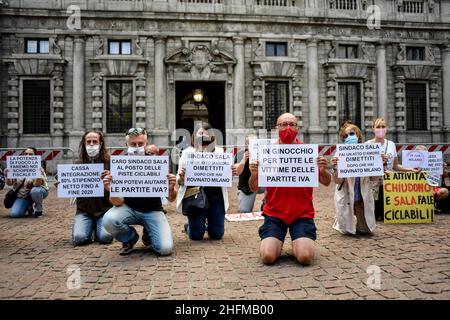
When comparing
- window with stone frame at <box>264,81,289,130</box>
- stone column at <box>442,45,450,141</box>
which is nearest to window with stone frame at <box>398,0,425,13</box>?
stone column at <box>442,45,450,141</box>

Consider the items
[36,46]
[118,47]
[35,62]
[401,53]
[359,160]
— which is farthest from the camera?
[401,53]

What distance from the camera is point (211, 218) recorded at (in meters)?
6.45

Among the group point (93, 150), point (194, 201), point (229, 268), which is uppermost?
point (93, 150)

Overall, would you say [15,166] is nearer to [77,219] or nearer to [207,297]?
[77,219]

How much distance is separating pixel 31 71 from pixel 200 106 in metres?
13.8

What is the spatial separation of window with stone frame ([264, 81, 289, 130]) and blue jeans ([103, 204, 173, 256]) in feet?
50.4

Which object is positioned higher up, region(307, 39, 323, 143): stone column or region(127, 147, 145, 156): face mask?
region(307, 39, 323, 143): stone column

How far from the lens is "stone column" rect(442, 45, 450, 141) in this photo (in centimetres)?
2183

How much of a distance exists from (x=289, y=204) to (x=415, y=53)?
2113 cm

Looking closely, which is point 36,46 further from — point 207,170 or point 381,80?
point 381,80

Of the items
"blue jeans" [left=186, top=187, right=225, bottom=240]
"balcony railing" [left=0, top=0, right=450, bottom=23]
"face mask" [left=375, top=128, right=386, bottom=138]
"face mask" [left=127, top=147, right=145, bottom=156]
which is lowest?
"blue jeans" [left=186, top=187, right=225, bottom=240]

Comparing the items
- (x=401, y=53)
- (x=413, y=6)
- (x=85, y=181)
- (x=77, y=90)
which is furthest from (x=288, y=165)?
(x=413, y=6)

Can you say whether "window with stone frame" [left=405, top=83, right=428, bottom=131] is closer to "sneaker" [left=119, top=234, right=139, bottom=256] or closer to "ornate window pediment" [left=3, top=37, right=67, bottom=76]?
"ornate window pediment" [left=3, top=37, right=67, bottom=76]

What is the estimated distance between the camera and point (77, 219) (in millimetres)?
6148
